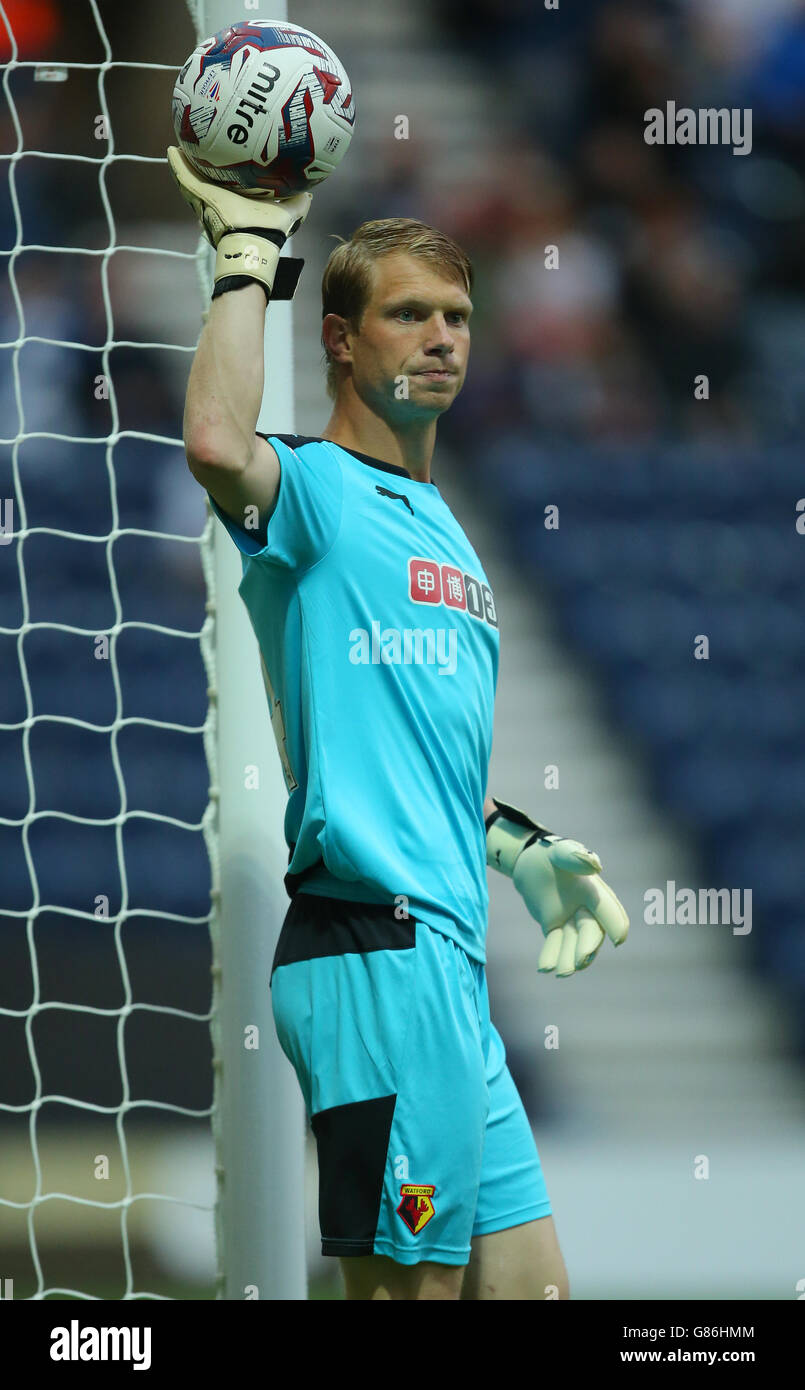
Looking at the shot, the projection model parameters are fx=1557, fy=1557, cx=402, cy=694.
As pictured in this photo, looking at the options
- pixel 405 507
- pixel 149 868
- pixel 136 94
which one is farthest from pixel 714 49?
pixel 405 507

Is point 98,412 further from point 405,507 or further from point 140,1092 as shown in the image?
point 405,507

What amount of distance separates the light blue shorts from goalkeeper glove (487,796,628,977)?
0.36 m

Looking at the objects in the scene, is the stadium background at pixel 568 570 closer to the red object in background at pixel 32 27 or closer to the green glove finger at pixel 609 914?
the red object in background at pixel 32 27

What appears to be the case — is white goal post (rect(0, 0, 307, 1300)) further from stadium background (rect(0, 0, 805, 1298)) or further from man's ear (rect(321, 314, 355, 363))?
man's ear (rect(321, 314, 355, 363))

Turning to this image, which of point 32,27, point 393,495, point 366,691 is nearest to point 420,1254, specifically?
point 366,691

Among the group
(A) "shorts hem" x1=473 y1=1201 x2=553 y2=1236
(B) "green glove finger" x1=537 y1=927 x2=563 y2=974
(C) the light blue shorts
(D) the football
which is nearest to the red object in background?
(D) the football

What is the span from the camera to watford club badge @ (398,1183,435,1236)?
6.34 ft

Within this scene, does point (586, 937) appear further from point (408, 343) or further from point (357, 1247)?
point (408, 343)

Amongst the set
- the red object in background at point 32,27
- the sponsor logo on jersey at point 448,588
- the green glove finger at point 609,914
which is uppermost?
the red object in background at point 32,27

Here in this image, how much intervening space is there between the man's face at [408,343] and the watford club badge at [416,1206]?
105cm

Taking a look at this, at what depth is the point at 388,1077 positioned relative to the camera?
6.43ft

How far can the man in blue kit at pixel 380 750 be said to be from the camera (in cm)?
195

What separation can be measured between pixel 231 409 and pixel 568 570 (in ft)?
11.7

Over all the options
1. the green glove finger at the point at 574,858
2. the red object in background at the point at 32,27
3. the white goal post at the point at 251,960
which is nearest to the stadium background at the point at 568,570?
the red object in background at the point at 32,27
